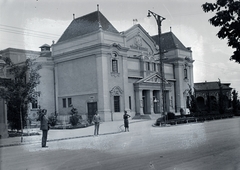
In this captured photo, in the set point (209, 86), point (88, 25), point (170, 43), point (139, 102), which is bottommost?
point (139, 102)

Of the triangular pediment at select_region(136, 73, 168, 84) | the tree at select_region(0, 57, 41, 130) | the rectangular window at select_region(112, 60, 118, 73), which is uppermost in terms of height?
the rectangular window at select_region(112, 60, 118, 73)

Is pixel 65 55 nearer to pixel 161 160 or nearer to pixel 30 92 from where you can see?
pixel 30 92

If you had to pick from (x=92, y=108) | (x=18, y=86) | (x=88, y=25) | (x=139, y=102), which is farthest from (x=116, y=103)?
A: (x=18, y=86)

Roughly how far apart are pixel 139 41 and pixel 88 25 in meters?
9.14

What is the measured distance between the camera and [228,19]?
41.0ft

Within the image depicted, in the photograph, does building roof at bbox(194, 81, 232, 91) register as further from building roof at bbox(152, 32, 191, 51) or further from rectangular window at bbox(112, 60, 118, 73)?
rectangular window at bbox(112, 60, 118, 73)

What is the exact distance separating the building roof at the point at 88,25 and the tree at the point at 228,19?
26.8 meters

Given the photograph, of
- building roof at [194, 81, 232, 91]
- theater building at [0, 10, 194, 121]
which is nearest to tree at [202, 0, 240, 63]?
theater building at [0, 10, 194, 121]

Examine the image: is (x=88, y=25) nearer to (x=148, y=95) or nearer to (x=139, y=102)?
(x=139, y=102)

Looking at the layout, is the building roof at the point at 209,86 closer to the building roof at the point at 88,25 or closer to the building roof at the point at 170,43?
the building roof at the point at 170,43

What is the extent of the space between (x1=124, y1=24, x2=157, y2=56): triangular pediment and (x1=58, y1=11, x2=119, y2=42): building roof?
12.5 ft

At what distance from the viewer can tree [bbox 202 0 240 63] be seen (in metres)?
12.4

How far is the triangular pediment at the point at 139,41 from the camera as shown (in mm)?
45344

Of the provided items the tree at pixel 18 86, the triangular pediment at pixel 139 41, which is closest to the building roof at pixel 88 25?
the triangular pediment at pixel 139 41
